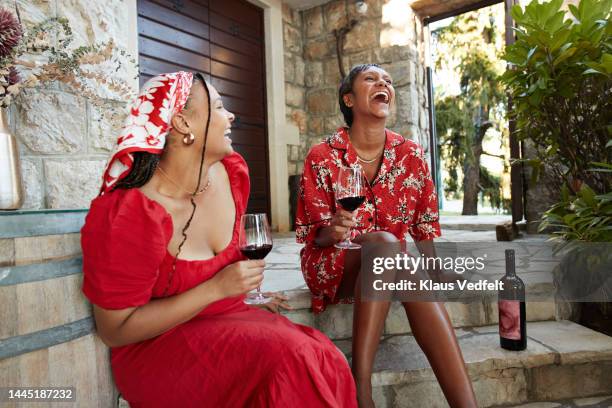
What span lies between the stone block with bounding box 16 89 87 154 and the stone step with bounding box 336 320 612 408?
1803mm

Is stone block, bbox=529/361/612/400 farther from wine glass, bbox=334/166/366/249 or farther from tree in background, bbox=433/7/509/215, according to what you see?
tree in background, bbox=433/7/509/215

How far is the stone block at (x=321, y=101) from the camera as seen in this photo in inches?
192

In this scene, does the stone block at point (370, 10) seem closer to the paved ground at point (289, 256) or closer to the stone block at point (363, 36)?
the stone block at point (363, 36)

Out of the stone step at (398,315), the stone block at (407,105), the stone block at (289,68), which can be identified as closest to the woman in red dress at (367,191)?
the stone step at (398,315)

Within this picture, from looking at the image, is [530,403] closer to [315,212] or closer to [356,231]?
[356,231]

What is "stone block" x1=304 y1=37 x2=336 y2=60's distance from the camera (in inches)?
191

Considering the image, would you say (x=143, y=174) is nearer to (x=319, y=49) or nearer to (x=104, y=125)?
(x=104, y=125)

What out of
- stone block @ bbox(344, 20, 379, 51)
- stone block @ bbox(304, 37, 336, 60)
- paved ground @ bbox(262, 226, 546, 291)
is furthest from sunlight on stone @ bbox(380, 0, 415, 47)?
paved ground @ bbox(262, 226, 546, 291)

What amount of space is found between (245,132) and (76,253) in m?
3.54

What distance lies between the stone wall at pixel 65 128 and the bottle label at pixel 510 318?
6.80 feet

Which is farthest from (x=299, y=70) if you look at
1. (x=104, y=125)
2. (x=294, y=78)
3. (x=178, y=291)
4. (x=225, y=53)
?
(x=178, y=291)

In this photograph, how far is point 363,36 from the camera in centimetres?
460

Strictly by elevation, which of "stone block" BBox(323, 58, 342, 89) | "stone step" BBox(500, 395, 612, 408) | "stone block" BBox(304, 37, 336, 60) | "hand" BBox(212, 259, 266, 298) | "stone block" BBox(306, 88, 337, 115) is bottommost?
"stone step" BBox(500, 395, 612, 408)

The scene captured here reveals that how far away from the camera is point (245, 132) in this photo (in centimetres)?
450
